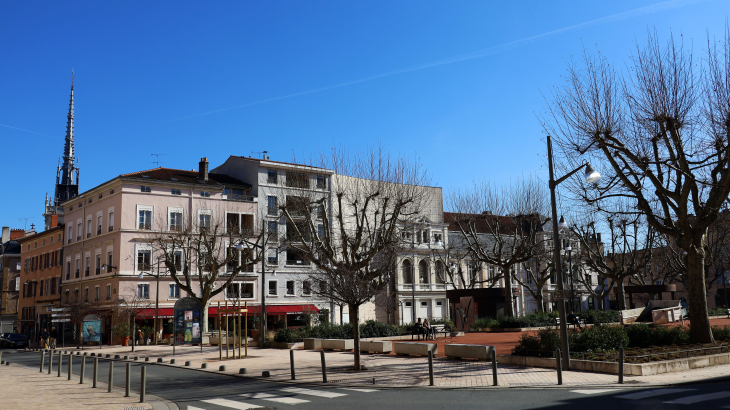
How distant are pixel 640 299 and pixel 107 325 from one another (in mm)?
62341

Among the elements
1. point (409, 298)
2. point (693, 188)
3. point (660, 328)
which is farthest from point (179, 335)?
point (409, 298)

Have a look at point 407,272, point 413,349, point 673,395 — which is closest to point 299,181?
point 413,349

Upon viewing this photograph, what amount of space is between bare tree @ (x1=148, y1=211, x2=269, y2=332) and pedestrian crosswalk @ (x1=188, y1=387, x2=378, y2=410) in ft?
75.2

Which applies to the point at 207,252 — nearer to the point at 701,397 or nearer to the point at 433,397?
the point at 433,397

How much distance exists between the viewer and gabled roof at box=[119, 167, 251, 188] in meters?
48.3

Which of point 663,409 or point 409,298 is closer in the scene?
point 663,409

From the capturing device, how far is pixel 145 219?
4741cm

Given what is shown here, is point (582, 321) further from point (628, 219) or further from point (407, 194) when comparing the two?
point (407, 194)

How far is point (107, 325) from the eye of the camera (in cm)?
4500

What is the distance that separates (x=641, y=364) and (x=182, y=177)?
4357 cm

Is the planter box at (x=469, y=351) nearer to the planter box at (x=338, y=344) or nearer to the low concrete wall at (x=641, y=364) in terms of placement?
Answer: the low concrete wall at (x=641, y=364)

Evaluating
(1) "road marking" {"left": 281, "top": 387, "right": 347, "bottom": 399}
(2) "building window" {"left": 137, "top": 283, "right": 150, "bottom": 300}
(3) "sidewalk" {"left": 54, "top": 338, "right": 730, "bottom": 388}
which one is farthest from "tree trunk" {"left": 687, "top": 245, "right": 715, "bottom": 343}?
(2) "building window" {"left": 137, "top": 283, "right": 150, "bottom": 300}

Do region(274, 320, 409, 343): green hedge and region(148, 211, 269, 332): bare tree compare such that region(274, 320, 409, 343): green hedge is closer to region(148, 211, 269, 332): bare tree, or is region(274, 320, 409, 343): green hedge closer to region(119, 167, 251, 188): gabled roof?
region(148, 211, 269, 332): bare tree

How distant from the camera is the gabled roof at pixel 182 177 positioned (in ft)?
159
